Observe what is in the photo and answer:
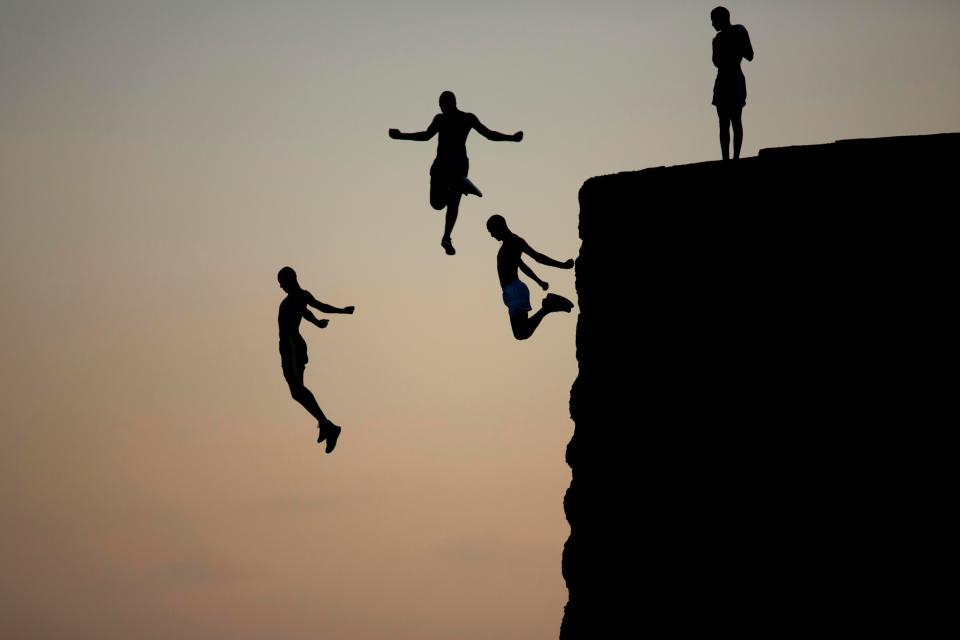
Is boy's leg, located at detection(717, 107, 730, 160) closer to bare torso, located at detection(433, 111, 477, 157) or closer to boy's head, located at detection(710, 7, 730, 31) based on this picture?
boy's head, located at detection(710, 7, 730, 31)

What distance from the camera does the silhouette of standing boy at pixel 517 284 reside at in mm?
15672

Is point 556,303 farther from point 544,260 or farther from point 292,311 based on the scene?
point 292,311

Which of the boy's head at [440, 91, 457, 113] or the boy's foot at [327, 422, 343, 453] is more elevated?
the boy's head at [440, 91, 457, 113]

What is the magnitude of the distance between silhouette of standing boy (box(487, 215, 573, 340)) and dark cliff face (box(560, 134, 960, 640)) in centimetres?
79

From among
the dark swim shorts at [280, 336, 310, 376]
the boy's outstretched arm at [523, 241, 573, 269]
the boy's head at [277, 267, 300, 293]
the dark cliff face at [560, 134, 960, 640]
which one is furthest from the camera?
the dark swim shorts at [280, 336, 310, 376]

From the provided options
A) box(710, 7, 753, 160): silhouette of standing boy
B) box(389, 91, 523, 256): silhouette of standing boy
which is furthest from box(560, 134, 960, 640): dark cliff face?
box(389, 91, 523, 256): silhouette of standing boy

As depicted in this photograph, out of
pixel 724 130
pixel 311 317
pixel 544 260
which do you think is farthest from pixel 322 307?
pixel 724 130

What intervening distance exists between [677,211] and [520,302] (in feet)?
5.72

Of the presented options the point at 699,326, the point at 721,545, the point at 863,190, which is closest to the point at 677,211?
the point at 699,326

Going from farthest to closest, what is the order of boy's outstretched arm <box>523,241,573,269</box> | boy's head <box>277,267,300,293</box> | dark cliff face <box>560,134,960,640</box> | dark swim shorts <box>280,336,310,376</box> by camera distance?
dark swim shorts <box>280,336,310,376</box> < boy's head <box>277,267,300,293</box> < boy's outstretched arm <box>523,241,573,269</box> < dark cliff face <box>560,134,960,640</box>

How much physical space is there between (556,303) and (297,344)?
2.72 metres

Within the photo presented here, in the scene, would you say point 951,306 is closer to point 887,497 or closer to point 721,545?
point 887,497

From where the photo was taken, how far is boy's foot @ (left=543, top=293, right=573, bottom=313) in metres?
15.6

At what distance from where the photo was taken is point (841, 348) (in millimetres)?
13695
